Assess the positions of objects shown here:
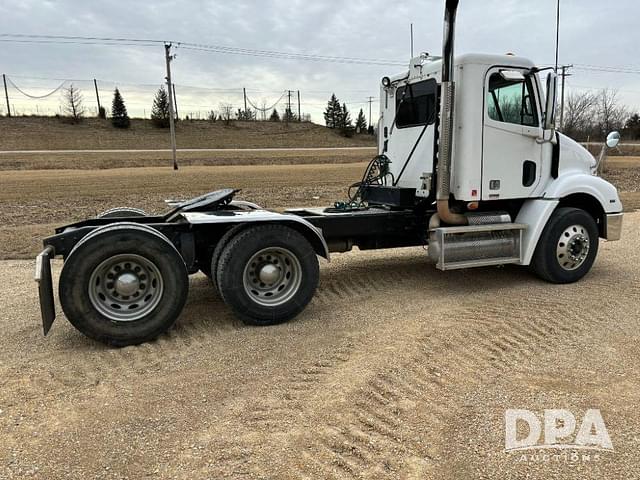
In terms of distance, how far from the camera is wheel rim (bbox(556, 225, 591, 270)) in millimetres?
6805

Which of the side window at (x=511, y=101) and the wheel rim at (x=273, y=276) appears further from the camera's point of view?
the side window at (x=511, y=101)

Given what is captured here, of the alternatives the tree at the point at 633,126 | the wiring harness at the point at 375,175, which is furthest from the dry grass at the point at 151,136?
the wiring harness at the point at 375,175

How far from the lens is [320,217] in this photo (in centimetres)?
604

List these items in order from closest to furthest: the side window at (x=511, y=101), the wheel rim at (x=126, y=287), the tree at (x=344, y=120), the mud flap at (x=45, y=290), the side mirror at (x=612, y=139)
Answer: the mud flap at (x=45, y=290) < the wheel rim at (x=126, y=287) < the side window at (x=511, y=101) < the side mirror at (x=612, y=139) < the tree at (x=344, y=120)

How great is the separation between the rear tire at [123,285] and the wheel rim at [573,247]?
15.4 feet

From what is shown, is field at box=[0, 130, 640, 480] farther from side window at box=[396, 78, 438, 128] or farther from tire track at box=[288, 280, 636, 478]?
side window at box=[396, 78, 438, 128]

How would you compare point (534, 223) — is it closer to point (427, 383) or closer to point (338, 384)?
point (427, 383)

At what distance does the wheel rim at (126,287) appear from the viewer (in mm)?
4738

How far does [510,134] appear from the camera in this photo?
6441mm

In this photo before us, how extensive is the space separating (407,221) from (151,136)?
61.2 meters

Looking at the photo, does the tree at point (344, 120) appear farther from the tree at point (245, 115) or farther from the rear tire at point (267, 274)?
the rear tire at point (267, 274)

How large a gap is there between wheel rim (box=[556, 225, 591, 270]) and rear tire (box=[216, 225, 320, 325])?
11.1 ft

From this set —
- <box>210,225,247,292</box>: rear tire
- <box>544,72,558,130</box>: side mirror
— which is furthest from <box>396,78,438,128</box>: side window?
<box>210,225,247,292</box>: rear tire

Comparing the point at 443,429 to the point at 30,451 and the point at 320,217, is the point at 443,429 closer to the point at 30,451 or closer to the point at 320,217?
the point at 30,451
